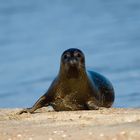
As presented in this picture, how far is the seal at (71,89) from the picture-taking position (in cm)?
1220

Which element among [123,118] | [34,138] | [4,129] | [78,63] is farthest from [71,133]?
[78,63]

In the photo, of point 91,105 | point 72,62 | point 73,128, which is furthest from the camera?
point 91,105

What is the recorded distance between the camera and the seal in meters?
12.2

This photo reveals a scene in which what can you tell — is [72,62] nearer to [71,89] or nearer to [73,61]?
[73,61]

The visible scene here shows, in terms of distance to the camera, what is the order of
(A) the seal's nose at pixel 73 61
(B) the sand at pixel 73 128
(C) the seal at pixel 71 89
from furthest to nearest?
(C) the seal at pixel 71 89, (A) the seal's nose at pixel 73 61, (B) the sand at pixel 73 128

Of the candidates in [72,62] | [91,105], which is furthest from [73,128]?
[91,105]

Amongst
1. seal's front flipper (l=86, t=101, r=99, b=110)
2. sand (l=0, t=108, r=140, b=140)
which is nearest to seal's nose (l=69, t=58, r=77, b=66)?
seal's front flipper (l=86, t=101, r=99, b=110)

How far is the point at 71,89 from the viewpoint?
12.5m

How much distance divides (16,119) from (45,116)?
52 centimetres

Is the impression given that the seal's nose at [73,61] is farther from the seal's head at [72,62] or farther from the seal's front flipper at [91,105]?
the seal's front flipper at [91,105]

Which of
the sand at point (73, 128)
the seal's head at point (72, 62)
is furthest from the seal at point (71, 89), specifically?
the sand at point (73, 128)

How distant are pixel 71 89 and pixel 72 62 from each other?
68cm

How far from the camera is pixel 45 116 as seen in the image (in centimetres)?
1035

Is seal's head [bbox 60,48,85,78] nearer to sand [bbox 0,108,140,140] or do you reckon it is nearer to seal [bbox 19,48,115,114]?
seal [bbox 19,48,115,114]
